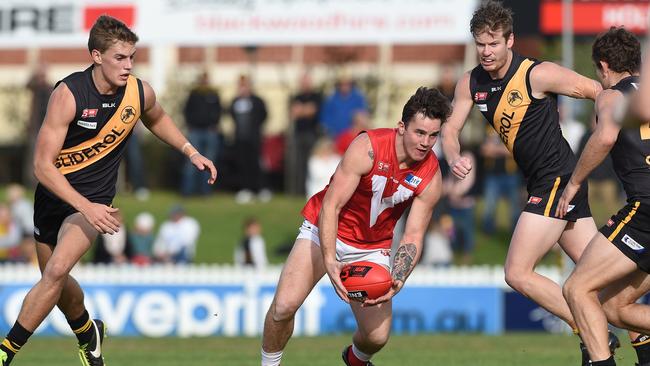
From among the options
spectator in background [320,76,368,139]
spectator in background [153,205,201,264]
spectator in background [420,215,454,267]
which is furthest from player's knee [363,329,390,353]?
spectator in background [320,76,368,139]

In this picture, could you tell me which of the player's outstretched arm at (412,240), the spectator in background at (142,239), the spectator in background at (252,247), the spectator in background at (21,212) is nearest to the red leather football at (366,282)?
the player's outstretched arm at (412,240)

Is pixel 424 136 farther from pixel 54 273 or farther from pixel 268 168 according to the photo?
pixel 268 168

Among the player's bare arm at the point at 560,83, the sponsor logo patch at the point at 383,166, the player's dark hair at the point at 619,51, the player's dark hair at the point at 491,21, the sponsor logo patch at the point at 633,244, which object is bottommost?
the sponsor logo patch at the point at 633,244

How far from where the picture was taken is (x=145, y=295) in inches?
688

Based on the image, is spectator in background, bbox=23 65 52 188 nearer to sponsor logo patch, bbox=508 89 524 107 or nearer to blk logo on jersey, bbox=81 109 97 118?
blk logo on jersey, bbox=81 109 97 118

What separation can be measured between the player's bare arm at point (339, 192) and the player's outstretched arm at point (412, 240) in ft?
1.29

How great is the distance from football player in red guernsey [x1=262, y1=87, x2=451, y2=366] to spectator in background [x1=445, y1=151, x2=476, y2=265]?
1001cm

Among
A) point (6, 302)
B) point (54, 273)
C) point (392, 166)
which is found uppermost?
point (392, 166)

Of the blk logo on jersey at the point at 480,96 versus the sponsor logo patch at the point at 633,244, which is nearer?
the sponsor logo patch at the point at 633,244

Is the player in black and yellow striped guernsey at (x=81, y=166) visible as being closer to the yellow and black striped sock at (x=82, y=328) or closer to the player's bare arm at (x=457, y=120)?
the yellow and black striped sock at (x=82, y=328)

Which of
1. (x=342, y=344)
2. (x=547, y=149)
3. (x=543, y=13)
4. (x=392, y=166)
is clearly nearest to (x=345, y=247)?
(x=392, y=166)

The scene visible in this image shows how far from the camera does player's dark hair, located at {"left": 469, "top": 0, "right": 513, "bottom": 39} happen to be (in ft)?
29.5

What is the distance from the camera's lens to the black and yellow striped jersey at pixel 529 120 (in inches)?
364

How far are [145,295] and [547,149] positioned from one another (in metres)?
9.48
